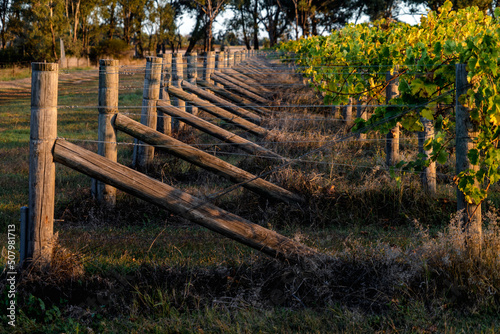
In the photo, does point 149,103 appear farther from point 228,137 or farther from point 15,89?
point 15,89

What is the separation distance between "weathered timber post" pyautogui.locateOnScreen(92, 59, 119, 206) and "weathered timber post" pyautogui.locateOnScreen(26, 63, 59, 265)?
7.52 ft

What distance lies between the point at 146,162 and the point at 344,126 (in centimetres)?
464

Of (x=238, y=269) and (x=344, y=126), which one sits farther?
(x=344, y=126)

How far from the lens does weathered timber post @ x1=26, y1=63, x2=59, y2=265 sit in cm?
419

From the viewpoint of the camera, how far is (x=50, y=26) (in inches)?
1473

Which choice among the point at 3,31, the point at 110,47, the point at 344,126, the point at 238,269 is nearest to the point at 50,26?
the point at 110,47

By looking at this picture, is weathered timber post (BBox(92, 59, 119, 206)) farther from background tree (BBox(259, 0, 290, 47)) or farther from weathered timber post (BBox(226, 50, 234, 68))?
background tree (BBox(259, 0, 290, 47))

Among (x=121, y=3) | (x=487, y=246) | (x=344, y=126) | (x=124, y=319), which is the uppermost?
(x=121, y=3)

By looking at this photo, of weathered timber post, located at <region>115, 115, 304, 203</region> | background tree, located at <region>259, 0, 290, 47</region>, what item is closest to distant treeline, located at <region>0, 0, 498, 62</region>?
background tree, located at <region>259, 0, 290, 47</region>

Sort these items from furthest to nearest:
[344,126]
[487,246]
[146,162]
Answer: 1. [344,126]
2. [146,162]
3. [487,246]

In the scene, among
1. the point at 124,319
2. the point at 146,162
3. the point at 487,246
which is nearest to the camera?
the point at 124,319

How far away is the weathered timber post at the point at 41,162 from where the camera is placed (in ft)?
13.8

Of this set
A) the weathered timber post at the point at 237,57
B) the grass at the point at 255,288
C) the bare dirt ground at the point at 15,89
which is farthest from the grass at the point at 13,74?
the grass at the point at 255,288

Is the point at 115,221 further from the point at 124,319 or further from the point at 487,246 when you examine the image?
the point at 487,246
